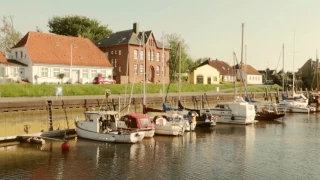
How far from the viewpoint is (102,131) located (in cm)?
3447

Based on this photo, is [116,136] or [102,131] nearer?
[116,136]

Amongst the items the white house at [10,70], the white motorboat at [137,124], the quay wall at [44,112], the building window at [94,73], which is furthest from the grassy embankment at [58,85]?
the white motorboat at [137,124]

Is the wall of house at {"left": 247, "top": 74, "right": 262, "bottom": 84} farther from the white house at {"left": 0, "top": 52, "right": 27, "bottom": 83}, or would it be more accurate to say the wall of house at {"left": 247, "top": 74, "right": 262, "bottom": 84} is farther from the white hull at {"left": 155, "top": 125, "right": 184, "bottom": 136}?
the white hull at {"left": 155, "top": 125, "right": 184, "bottom": 136}

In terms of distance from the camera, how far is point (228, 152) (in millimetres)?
30672

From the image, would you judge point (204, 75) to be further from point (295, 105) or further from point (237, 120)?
point (237, 120)

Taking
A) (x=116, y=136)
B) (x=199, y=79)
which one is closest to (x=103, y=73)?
(x=199, y=79)

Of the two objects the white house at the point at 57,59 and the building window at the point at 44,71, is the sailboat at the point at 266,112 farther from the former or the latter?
the building window at the point at 44,71

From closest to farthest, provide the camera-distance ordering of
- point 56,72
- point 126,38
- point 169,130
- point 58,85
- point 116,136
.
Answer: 1. point 116,136
2. point 169,130
3. point 58,85
4. point 56,72
5. point 126,38

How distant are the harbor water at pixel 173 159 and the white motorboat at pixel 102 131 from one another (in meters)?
0.79

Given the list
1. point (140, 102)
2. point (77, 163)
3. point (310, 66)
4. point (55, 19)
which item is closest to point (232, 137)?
point (140, 102)

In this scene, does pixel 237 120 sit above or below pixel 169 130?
above

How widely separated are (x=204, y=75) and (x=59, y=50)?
39139mm

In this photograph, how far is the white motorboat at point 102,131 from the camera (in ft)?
109

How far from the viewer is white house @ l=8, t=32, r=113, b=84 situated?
58.6 metres
